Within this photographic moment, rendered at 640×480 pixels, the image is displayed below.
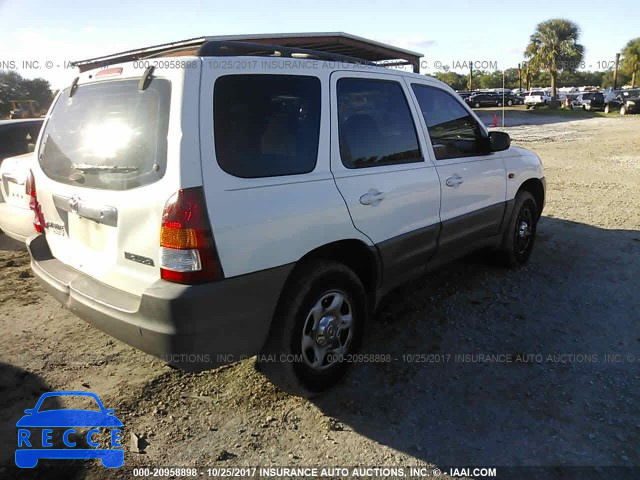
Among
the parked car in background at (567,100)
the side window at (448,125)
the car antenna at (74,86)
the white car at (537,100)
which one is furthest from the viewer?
the white car at (537,100)

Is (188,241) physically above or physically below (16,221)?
above

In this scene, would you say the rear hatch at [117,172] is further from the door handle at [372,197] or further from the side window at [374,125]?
the door handle at [372,197]

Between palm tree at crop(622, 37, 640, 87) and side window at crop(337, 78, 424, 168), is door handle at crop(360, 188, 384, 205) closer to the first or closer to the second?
side window at crop(337, 78, 424, 168)

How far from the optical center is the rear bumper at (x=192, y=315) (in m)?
2.27

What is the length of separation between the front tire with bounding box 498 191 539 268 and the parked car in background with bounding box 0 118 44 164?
572cm

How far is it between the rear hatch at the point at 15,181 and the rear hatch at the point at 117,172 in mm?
1999

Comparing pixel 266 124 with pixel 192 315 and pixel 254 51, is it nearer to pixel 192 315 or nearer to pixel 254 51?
pixel 254 51

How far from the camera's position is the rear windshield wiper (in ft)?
8.02

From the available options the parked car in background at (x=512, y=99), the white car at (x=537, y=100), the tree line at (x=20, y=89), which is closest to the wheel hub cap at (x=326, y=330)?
the tree line at (x=20, y=89)

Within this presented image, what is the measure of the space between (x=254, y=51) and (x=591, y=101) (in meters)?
42.2

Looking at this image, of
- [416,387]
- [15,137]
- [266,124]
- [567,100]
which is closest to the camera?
[266,124]

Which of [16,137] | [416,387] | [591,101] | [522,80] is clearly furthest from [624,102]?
[522,80]

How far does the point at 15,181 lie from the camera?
484 centimetres

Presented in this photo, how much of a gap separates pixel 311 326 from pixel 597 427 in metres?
1.69
